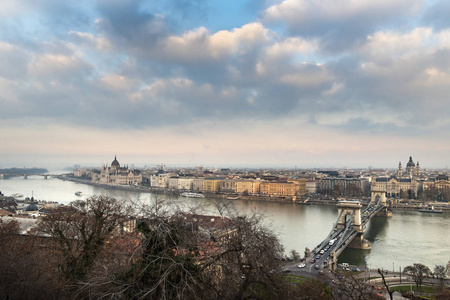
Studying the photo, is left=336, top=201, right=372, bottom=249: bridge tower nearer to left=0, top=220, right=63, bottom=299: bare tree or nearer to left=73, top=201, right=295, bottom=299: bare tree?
left=73, top=201, right=295, bottom=299: bare tree

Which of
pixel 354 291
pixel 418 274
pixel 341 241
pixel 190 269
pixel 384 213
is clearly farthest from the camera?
pixel 384 213

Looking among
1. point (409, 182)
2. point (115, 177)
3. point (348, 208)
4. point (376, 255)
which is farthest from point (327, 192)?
point (115, 177)

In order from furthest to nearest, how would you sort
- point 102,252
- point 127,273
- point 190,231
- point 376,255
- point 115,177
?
point 115,177
point 376,255
point 102,252
point 190,231
point 127,273

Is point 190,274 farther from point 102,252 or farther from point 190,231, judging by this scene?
point 102,252

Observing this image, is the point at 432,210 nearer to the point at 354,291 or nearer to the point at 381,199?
the point at 381,199

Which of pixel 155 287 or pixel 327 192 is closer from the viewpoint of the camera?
pixel 155 287

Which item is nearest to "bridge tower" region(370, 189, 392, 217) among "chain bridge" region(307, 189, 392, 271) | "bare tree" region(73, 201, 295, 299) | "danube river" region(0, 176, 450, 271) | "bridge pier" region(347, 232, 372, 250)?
"danube river" region(0, 176, 450, 271)

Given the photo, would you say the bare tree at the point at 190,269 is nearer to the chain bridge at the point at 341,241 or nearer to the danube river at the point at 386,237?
the danube river at the point at 386,237

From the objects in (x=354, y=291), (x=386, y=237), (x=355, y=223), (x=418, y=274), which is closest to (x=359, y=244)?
(x=355, y=223)

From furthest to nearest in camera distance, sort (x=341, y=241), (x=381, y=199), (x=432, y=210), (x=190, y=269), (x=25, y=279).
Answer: (x=381, y=199) → (x=432, y=210) → (x=341, y=241) → (x=25, y=279) → (x=190, y=269)

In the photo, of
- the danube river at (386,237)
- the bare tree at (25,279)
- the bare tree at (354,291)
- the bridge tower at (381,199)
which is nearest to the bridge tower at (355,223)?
the danube river at (386,237)
